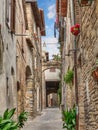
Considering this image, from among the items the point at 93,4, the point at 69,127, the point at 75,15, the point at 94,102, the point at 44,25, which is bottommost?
the point at 69,127

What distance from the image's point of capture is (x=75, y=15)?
10.1 metres

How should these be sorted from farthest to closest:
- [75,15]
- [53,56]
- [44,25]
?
[53,56], [44,25], [75,15]

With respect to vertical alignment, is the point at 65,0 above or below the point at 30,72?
above

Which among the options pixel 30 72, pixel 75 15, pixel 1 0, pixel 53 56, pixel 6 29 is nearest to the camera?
pixel 1 0

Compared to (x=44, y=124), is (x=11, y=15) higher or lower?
higher

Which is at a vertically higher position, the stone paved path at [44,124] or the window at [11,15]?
the window at [11,15]

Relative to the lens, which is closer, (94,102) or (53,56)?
(94,102)

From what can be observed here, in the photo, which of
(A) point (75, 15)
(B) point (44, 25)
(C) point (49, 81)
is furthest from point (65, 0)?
(C) point (49, 81)

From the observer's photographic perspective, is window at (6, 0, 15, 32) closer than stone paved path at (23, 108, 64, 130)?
Yes

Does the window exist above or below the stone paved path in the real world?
above

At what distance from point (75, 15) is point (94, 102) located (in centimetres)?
445

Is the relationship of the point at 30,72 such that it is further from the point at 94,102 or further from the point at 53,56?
the point at 53,56

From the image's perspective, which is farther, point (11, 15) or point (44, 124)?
point (44, 124)

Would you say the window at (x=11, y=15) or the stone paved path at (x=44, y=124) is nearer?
the window at (x=11, y=15)
